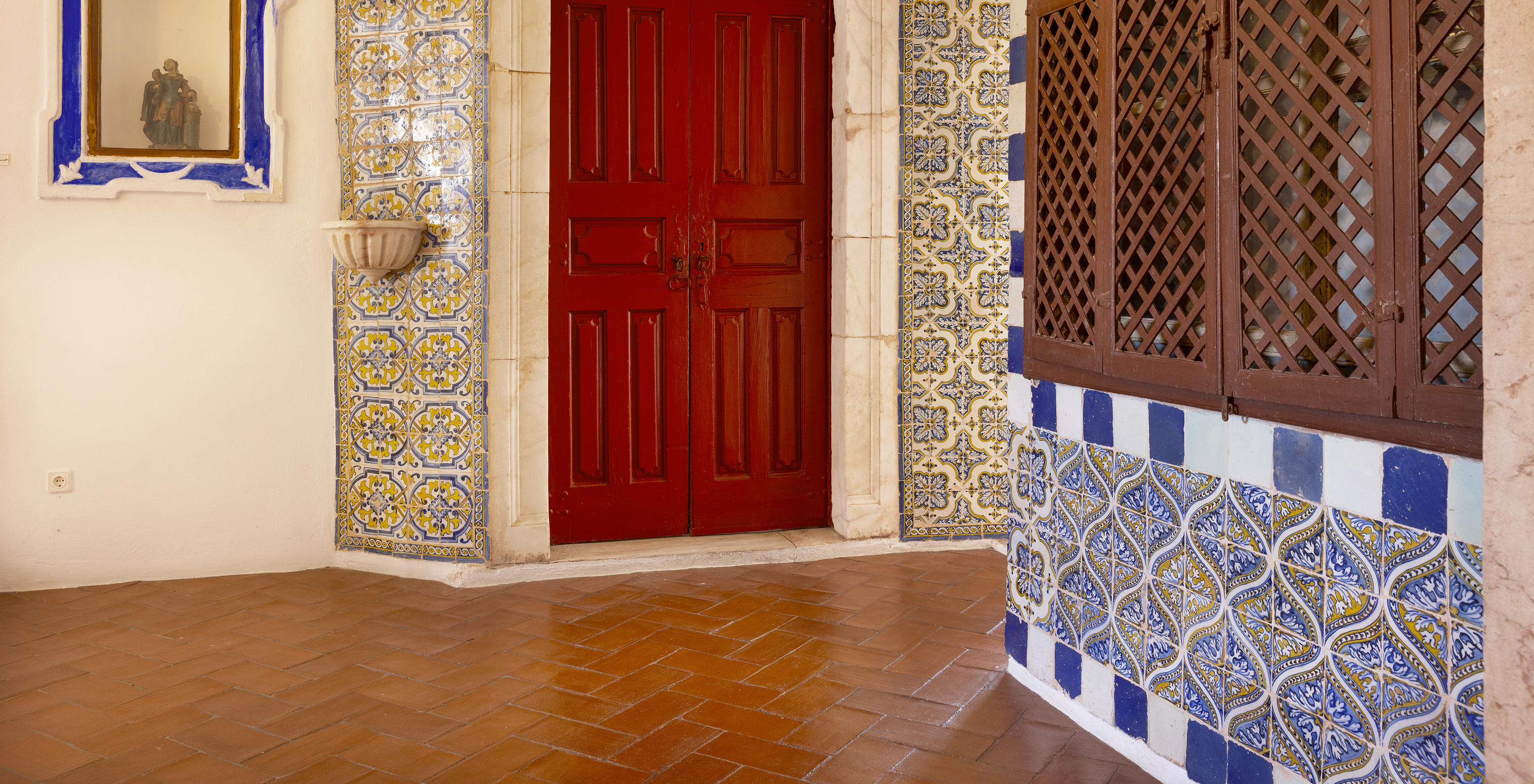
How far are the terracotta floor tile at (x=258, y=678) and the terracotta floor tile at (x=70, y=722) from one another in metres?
0.32

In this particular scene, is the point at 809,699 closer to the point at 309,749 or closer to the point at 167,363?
the point at 309,749

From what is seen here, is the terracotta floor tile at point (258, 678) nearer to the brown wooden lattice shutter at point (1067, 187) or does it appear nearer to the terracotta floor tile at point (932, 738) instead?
the terracotta floor tile at point (932, 738)

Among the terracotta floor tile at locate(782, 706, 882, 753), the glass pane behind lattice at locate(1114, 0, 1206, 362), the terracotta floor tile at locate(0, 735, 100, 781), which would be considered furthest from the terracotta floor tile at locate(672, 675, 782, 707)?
the terracotta floor tile at locate(0, 735, 100, 781)

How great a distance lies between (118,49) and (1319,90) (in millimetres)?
4101

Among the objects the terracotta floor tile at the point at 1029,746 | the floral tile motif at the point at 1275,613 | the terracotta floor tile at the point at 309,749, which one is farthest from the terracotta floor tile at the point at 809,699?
the terracotta floor tile at the point at 309,749

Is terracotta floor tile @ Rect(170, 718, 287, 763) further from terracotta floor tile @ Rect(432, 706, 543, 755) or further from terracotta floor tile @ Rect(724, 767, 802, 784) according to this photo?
terracotta floor tile @ Rect(724, 767, 802, 784)

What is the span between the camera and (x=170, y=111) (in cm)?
403

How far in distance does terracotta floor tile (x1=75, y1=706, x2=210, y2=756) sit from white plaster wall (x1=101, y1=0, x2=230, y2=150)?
2.31 m

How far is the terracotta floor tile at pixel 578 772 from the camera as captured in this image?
2.36 meters

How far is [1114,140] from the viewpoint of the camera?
2523 mm

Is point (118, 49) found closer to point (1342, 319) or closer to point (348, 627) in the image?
point (348, 627)

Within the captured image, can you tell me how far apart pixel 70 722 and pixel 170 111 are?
7.88ft

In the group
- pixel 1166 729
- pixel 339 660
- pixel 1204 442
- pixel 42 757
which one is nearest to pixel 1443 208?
pixel 1204 442

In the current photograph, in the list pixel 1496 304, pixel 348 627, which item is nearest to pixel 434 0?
pixel 348 627
